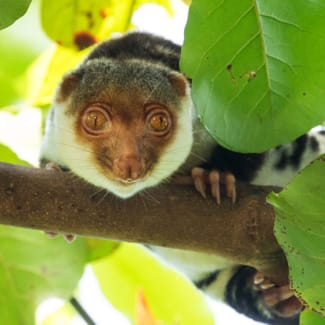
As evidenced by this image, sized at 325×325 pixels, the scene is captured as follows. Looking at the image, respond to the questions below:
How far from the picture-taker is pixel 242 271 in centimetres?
376

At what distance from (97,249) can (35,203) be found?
36.6 inches

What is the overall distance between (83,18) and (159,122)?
550mm

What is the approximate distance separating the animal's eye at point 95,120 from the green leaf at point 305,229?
4.23 feet

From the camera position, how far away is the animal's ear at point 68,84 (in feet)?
10.8

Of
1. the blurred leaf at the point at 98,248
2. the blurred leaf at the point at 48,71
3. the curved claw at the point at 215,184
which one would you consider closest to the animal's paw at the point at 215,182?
the curved claw at the point at 215,184

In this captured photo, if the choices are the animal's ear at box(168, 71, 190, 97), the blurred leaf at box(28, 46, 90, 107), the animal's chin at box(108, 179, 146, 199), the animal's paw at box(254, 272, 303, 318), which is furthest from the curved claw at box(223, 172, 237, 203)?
the blurred leaf at box(28, 46, 90, 107)

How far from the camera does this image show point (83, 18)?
10.8 ft

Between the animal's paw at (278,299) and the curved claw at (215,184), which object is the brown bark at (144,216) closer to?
the curved claw at (215,184)

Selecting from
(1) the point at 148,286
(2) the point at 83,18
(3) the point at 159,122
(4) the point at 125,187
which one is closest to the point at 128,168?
(4) the point at 125,187

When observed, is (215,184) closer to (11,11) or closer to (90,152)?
(90,152)

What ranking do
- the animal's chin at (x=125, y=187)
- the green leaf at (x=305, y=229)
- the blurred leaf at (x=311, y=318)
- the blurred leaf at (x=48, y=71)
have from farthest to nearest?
the blurred leaf at (x=48, y=71) → the animal's chin at (x=125, y=187) → the blurred leaf at (x=311, y=318) → the green leaf at (x=305, y=229)

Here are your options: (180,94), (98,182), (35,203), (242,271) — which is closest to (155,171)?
(98,182)

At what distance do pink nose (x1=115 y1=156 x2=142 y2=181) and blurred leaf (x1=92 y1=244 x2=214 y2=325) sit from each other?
0.98 meters

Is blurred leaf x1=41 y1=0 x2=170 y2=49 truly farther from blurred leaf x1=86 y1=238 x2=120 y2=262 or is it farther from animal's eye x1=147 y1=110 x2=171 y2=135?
blurred leaf x1=86 y1=238 x2=120 y2=262
